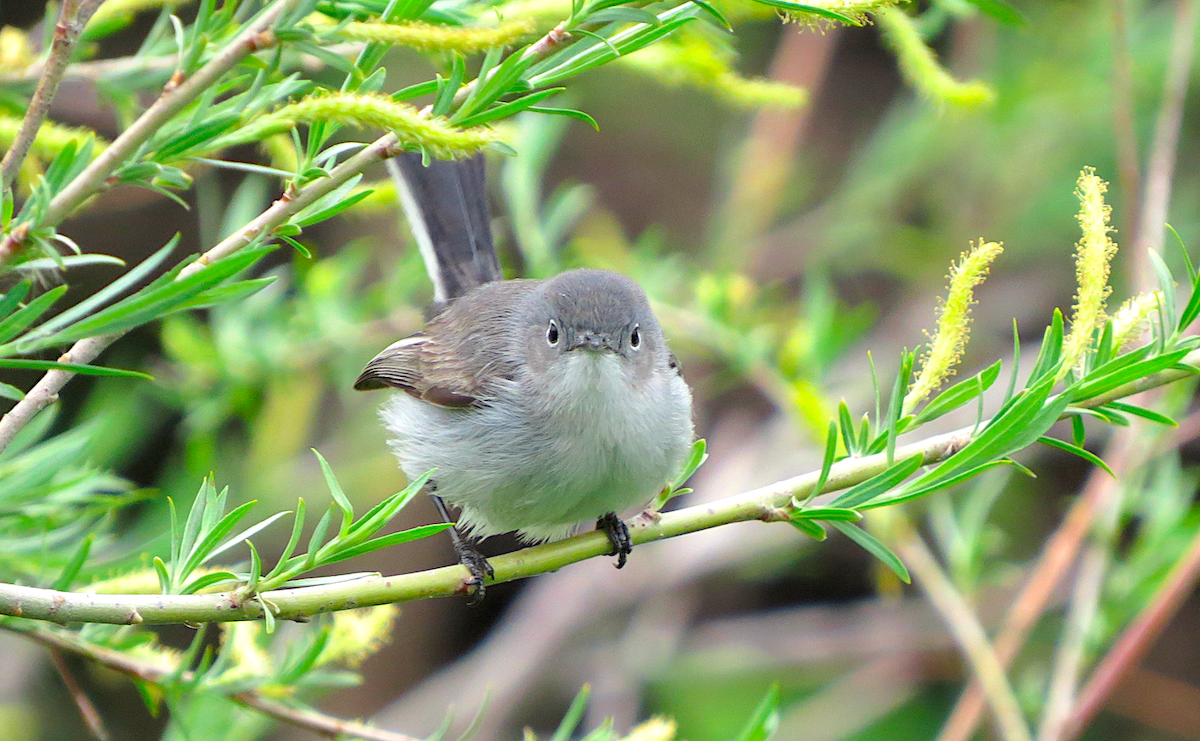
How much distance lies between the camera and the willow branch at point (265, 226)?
1.11 metres

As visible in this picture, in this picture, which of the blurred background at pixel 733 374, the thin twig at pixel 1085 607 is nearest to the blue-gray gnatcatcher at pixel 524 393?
the blurred background at pixel 733 374

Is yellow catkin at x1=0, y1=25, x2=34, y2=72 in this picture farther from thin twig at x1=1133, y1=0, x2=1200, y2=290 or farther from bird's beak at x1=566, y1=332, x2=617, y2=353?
thin twig at x1=1133, y1=0, x2=1200, y2=290

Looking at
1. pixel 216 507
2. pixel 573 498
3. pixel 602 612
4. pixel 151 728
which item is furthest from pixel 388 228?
pixel 216 507

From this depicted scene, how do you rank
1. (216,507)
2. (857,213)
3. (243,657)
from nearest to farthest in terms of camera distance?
(216,507), (243,657), (857,213)

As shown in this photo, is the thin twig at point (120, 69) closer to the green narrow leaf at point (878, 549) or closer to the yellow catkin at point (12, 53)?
the yellow catkin at point (12, 53)

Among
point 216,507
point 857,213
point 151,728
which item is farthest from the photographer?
point 857,213

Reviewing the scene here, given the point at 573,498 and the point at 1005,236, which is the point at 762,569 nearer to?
the point at 1005,236

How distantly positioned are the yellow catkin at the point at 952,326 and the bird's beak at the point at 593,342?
1237 mm

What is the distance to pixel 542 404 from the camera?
8.26 ft

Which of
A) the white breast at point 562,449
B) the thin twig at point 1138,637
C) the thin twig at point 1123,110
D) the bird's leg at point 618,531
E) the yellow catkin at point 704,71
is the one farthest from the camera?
the thin twig at point 1123,110

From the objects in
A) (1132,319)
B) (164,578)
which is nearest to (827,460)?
(1132,319)

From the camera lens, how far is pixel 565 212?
2900 millimetres

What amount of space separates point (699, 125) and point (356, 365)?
145 inches

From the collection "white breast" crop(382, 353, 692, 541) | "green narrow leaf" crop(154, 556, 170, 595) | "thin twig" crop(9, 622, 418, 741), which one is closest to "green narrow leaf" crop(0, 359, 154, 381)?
"green narrow leaf" crop(154, 556, 170, 595)
